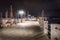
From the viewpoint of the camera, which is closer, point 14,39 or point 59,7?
point 14,39

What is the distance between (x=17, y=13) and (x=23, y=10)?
4203 millimetres

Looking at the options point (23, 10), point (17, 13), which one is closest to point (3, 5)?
point (17, 13)

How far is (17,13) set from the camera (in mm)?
46406

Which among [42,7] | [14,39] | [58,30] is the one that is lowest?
[14,39]

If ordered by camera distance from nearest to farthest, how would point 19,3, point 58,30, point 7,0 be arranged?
point 58,30 < point 7,0 < point 19,3

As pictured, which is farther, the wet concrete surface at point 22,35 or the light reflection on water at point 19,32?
the light reflection on water at point 19,32

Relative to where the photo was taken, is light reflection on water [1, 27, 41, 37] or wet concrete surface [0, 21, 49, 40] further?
light reflection on water [1, 27, 41, 37]

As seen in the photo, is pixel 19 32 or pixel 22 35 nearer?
pixel 22 35

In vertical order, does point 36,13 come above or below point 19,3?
below

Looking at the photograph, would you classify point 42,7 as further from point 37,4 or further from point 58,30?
point 58,30

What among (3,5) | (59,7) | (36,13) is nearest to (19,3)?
(3,5)

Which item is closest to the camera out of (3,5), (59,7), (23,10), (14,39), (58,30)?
(58,30)

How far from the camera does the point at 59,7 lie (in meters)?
54.1

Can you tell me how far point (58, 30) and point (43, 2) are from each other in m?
43.4
